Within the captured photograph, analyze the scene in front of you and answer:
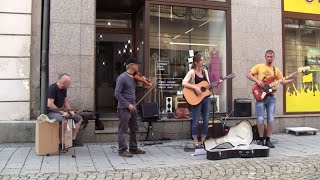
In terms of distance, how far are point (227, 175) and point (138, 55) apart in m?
5.35

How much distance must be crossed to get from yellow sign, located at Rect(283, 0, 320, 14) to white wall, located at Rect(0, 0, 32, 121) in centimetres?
684

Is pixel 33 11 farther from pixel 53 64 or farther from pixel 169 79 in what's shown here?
pixel 169 79

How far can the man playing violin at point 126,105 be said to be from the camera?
7508 mm

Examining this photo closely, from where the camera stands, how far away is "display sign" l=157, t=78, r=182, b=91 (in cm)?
1051

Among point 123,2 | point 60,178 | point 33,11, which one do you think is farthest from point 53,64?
point 60,178

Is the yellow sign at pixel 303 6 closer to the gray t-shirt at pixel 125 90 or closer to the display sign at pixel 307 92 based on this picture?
the display sign at pixel 307 92

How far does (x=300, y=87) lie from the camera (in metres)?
11.8

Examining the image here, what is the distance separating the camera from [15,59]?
898 centimetres

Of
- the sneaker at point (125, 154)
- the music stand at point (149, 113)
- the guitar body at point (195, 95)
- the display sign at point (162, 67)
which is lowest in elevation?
the sneaker at point (125, 154)

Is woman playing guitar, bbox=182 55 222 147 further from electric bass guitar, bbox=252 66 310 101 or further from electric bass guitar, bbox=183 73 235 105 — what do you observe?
electric bass guitar, bbox=252 66 310 101

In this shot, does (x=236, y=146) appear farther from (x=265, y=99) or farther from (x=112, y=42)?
→ (x=112, y=42)

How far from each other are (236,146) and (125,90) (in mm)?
2291

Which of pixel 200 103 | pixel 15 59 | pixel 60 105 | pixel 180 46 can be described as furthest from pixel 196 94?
pixel 15 59

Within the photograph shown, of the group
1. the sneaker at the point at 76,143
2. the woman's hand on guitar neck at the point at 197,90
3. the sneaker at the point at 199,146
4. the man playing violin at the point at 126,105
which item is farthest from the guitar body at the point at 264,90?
the sneaker at the point at 76,143
